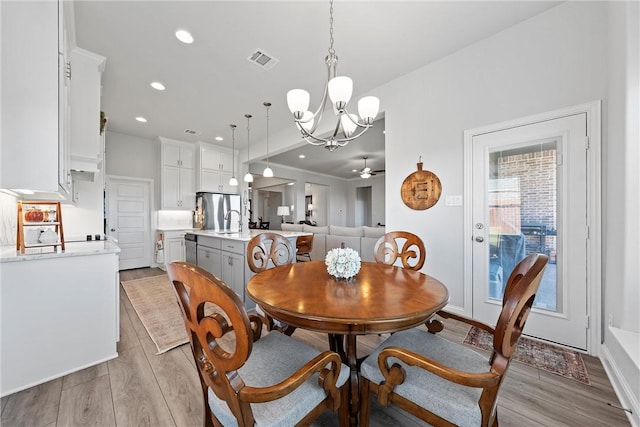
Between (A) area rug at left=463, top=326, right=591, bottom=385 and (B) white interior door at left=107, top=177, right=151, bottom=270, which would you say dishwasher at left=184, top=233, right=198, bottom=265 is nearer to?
(B) white interior door at left=107, top=177, right=151, bottom=270

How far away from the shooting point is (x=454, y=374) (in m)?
0.83

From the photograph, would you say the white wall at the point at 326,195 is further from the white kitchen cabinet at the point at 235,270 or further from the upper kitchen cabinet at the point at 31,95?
the upper kitchen cabinet at the point at 31,95

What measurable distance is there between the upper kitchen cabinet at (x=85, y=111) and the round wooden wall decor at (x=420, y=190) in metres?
3.42

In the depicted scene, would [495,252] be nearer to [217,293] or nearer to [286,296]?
[286,296]

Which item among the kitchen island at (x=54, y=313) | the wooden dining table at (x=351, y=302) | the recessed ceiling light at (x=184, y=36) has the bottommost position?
the kitchen island at (x=54, y=313)

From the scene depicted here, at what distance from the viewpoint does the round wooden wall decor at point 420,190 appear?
9.32 feet

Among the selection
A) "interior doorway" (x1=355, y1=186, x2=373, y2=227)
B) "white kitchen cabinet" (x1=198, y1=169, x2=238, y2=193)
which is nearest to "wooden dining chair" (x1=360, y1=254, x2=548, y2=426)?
"white kitchen cabinet" (x1=198, y1=169, x2=238, y2=193)

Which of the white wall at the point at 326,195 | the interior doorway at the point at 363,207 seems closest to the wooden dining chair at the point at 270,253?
the white wall at the point at 326,195

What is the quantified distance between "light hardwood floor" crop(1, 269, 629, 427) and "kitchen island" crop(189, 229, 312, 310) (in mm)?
1121

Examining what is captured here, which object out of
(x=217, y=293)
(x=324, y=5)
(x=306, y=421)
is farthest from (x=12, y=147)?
(x=324, y=5)

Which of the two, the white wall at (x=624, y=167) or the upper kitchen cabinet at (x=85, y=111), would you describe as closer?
the white wall at (x=624, y=167)

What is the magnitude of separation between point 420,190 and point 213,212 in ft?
15.3

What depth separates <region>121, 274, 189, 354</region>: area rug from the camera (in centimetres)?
227

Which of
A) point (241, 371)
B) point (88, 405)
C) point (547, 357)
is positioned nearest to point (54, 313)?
point (88, 405)
